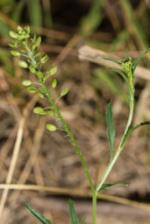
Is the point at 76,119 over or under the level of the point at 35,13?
under

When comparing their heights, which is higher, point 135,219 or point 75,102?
point 75,102

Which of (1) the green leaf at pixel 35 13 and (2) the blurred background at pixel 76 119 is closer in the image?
(2) the blurred background at pixel 76 119

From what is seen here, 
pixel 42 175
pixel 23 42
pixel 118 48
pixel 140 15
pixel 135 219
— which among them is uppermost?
pixel 140 15

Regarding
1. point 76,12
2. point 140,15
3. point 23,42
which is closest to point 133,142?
point 140,15

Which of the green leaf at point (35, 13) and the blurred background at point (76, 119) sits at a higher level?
the green leaf at point (35, 13)

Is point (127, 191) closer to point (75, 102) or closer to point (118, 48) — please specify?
point (75, 102)

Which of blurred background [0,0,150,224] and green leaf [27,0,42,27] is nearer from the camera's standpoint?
blurred background [0,0,150,224]

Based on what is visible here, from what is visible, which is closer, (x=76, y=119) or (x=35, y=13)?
(x=76, y=119)

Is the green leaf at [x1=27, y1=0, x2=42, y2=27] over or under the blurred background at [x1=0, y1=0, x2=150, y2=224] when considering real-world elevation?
over
